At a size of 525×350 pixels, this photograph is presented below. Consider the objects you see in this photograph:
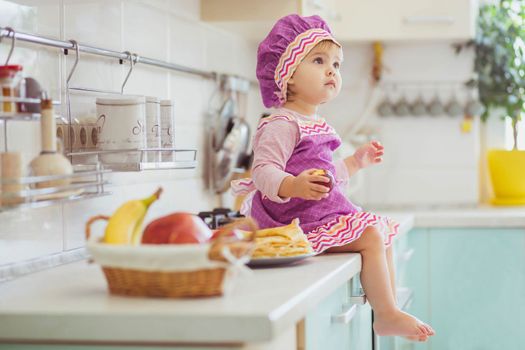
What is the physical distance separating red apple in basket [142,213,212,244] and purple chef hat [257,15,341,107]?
2.24 feet

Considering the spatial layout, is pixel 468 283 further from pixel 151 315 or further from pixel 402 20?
pixel 151 315

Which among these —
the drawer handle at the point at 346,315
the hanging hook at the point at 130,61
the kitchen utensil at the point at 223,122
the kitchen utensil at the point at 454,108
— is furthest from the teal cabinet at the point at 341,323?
the kitchen utensil at the point at 454,108

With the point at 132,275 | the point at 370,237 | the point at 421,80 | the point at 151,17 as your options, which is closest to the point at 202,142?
the point at 151,17

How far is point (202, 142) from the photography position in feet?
8.63

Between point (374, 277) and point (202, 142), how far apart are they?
928 millimetres

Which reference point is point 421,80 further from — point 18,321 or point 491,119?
point 18,321

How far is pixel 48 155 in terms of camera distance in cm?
140

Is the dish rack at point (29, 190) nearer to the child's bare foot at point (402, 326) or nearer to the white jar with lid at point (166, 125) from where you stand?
the white jar with lid at point (166, 125)

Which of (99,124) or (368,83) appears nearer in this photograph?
(99,124)

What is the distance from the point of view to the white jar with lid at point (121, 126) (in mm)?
1790

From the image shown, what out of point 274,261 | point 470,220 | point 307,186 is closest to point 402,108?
point 470,220

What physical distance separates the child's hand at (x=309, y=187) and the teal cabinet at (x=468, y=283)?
133 centimetres

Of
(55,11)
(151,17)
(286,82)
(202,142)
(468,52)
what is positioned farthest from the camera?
(468,52)

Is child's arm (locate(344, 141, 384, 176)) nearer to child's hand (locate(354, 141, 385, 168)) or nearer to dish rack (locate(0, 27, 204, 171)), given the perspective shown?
child's hand (locate(354, 141, 385, 168))
